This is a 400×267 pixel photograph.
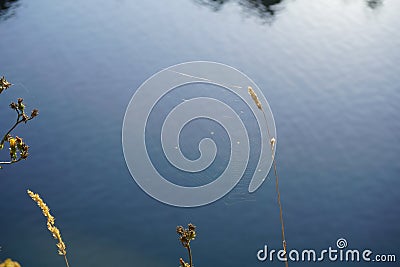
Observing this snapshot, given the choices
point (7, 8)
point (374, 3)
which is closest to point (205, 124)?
point (374, 3)

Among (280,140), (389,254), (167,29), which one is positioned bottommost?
(389,254)

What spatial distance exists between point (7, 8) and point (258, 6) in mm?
2095

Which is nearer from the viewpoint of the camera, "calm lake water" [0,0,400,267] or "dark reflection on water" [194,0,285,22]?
"calm lake water" [0,0,400,267]

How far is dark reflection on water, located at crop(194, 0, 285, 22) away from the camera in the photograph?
14.9ft

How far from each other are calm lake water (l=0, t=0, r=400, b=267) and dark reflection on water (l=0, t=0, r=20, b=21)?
17mm

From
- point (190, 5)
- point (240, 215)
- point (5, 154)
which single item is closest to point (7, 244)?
point (5, 154)

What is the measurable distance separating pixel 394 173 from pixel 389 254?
1.83 feet

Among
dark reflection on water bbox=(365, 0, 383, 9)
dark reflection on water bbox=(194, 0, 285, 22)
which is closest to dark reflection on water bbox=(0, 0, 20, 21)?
dark reflection on water bbox=(194, 0, 285, 22)

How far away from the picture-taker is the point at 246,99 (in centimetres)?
269

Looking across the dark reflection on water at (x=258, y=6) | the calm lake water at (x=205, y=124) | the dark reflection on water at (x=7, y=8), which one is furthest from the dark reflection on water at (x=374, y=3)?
the dark reflection on water at (x=7, y=8)

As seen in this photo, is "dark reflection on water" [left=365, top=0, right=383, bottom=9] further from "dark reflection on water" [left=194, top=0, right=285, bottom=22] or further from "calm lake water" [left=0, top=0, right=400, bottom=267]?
"dark reflection on water" [left=194, top=0, right=285, bottom=22]

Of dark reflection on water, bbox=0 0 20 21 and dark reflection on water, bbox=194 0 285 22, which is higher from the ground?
dark reflection on water, bbox=0 0 20 21

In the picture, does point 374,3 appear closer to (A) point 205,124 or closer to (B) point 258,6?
(B) point 258,6

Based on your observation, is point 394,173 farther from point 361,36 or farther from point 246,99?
point 361,36
